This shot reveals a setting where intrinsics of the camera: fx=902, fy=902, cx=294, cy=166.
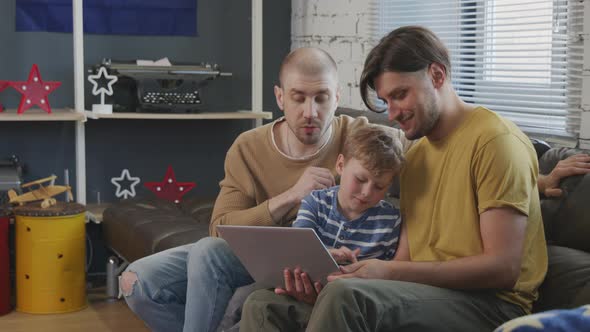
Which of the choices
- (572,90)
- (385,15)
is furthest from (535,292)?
(385,15)

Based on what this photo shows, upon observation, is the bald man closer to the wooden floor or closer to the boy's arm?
the boy's arm

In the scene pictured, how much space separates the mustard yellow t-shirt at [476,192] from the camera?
2.10m

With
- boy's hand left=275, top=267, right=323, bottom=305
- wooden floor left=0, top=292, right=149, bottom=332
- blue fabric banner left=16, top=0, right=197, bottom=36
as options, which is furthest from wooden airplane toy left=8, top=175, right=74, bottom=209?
boy's hand left=275, top=267, right=323, bottom=305

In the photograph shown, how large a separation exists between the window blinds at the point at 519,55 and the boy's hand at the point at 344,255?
107 centimetres

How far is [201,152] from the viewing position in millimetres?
4926

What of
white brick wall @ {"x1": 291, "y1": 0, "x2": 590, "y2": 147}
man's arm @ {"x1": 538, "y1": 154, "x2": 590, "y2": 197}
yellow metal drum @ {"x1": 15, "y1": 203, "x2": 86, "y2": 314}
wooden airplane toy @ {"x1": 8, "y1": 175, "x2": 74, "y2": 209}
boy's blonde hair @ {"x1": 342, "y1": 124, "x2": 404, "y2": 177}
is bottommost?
yellow metal drum @ {"x1": 15, "y1": 203, "x2": 86, "y2": 314}

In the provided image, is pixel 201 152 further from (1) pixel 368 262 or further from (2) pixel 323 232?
(1) pixel 368 262

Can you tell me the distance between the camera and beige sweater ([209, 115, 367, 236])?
2795 mm

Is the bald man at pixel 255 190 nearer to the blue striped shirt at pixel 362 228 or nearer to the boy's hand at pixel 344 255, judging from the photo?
the blue striped shirt at pixel 362 228

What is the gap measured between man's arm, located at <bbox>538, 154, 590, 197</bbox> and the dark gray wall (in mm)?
2714

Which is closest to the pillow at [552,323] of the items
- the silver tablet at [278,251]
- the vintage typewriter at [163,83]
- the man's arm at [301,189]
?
the silver tablet at [278,251]

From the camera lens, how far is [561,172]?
239 centimetres

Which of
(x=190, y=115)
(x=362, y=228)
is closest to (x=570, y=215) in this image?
(x=362, y=228)

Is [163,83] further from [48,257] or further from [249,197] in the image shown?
[249,197]
